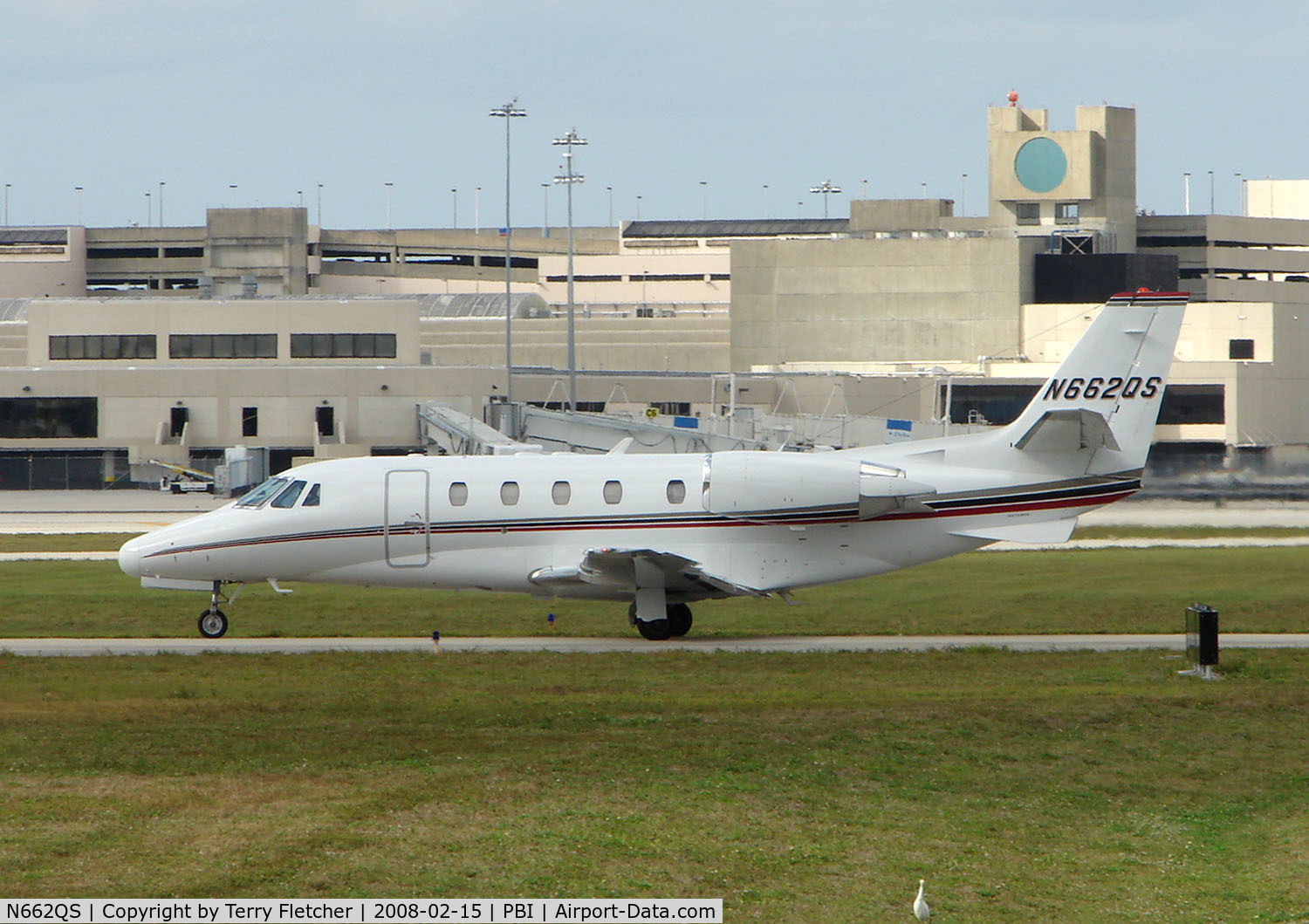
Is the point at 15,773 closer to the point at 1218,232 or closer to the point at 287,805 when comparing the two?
the point at 287,805

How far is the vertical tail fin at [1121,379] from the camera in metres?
27.5

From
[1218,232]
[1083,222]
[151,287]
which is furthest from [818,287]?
[151,287]

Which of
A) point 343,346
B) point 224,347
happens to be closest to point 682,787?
point 343,346

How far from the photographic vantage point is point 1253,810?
16016 millimetres

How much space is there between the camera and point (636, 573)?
28.0 metres

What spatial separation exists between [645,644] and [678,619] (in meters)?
1.05

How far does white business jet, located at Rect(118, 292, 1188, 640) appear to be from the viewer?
27688 mm

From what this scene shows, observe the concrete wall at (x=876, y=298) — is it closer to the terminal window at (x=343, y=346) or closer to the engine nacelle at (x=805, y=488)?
the terminal window at (x=343, y=346)

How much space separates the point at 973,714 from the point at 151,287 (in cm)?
14928

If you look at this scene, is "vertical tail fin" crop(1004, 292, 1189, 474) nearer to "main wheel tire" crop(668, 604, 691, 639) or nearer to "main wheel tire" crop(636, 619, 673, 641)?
"main wheel tire" crop(668, 604, 691, 639)

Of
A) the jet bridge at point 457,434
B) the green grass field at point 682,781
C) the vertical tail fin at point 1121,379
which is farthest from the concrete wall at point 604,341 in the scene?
the green grass field at point 682,781

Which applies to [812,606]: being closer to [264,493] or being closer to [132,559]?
[264,493]

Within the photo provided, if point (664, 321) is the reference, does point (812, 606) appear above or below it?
below

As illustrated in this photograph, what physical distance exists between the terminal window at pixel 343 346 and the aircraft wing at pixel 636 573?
194 feet
